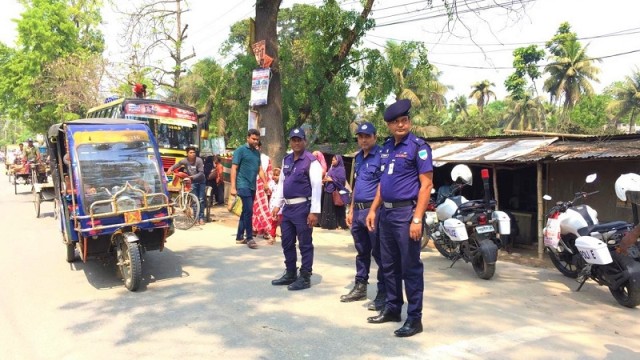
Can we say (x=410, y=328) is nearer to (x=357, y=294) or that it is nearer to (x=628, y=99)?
(x=357, y=294)

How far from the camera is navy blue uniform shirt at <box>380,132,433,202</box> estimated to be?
423 centimetres

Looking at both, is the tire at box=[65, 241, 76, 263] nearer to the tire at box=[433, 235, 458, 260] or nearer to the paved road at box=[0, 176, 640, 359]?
the paved road at box=[0, 176, 640, 359]

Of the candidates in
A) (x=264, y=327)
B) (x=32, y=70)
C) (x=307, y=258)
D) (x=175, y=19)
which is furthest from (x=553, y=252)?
(x=32, y=70)

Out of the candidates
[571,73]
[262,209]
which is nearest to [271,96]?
[262,209]

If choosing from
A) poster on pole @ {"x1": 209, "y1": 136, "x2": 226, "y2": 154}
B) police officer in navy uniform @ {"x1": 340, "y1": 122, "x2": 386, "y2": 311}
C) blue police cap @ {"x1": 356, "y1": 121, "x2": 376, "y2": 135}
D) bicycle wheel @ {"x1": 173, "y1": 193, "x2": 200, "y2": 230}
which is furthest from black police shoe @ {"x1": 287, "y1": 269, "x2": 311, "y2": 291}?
poster on pole @ {"x1": 209, "y1": 136, "x2": 226, "y2": 154}

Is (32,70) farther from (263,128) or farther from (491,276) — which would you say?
(491,276)

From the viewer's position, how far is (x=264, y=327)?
14.9ft

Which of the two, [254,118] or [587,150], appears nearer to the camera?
[587,150]

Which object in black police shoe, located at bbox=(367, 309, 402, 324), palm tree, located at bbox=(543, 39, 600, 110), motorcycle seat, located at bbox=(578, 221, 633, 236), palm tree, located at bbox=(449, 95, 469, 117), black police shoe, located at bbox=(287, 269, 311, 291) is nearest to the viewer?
black police shoe, located at bbox=(367, 309, 402, 324)

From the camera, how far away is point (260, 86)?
10.6 m

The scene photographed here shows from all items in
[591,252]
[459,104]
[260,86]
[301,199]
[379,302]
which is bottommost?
[379,302]

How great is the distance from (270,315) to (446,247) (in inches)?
148

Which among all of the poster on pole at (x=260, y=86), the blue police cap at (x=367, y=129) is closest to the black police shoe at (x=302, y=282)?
the blue police cap at (x=367, y=129)

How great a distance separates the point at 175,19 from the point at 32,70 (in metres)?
11.7
